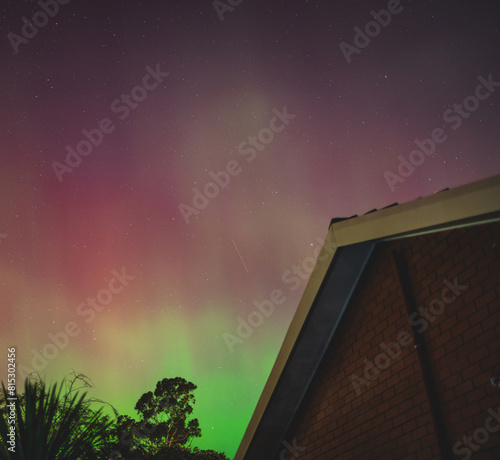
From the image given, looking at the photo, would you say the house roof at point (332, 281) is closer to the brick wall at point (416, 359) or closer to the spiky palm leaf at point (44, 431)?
→ the brick wall at point (416, 359)

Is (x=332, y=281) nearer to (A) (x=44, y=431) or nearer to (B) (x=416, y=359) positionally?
(B) (x=416, y=359)

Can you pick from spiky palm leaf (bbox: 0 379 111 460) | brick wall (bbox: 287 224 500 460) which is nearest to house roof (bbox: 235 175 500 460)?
brick wall (bbox: 287 224 500 460)

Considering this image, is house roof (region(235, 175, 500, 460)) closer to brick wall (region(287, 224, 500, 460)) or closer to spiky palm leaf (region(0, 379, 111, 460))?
brick wall (region(287, 224, 500, 460))

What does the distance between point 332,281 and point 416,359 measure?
1382 mm

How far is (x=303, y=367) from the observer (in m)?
6.50

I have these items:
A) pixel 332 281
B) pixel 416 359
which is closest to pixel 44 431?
pixel 332 281

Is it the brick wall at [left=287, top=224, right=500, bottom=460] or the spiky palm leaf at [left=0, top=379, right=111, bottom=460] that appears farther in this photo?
the spiky palm leaf at [left=0, top=379, right=111, bottom=460]

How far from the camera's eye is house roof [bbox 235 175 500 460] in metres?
3.97

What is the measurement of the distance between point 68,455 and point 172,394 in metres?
26.2

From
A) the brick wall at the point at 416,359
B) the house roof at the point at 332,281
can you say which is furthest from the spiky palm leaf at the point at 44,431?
the brick wall at the point at 416,359

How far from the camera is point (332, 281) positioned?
5750 millimetres

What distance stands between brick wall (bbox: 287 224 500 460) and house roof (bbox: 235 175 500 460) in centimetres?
16

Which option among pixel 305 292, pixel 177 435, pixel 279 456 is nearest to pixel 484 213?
pixel 305 292

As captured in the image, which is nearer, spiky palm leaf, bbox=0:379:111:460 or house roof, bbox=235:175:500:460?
house roof, bbox=235:175:500:460
